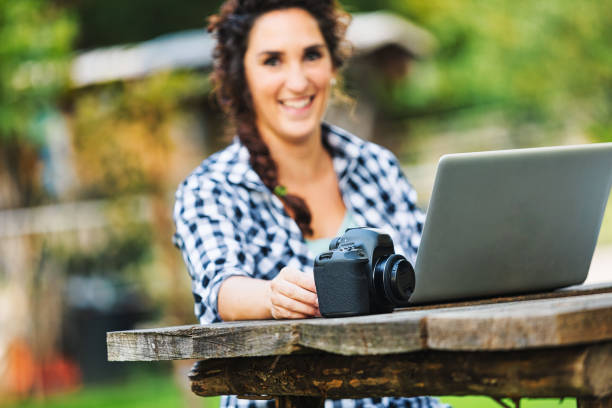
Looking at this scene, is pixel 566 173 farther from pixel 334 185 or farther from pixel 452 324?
pixel 334 185

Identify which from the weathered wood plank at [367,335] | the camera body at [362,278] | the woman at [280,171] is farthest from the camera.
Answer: the woman at [280,171]

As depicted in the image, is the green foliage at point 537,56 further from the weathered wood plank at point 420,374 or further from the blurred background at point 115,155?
the weathered wood plank at point 420,374

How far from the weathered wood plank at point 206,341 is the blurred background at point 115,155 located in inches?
151

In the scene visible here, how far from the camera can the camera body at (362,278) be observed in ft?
5.01

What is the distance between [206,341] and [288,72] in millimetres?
972

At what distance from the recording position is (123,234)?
27.8ft

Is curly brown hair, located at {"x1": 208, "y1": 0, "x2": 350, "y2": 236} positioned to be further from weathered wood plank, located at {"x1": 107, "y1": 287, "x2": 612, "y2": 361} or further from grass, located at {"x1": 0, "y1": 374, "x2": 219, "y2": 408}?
grass, located at {"x1": 0, "y1": 374, "x2": 219, "y2": 408}

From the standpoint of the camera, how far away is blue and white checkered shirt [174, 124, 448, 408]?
2.01 metres

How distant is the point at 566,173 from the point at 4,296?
6740 mm

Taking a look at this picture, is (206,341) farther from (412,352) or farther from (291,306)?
(412,352)

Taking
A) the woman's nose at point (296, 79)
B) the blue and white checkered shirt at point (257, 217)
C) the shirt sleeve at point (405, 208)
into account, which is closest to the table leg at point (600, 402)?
the blue and white checkered shirt at point (257, 217)

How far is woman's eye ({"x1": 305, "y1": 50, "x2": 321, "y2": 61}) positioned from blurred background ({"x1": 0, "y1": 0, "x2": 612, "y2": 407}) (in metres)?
3.35

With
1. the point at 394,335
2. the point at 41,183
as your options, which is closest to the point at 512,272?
the point at 394,335

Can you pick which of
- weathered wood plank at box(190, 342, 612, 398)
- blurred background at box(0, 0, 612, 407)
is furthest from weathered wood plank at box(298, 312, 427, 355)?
blurred background at box(0, 0, 612, 407)
